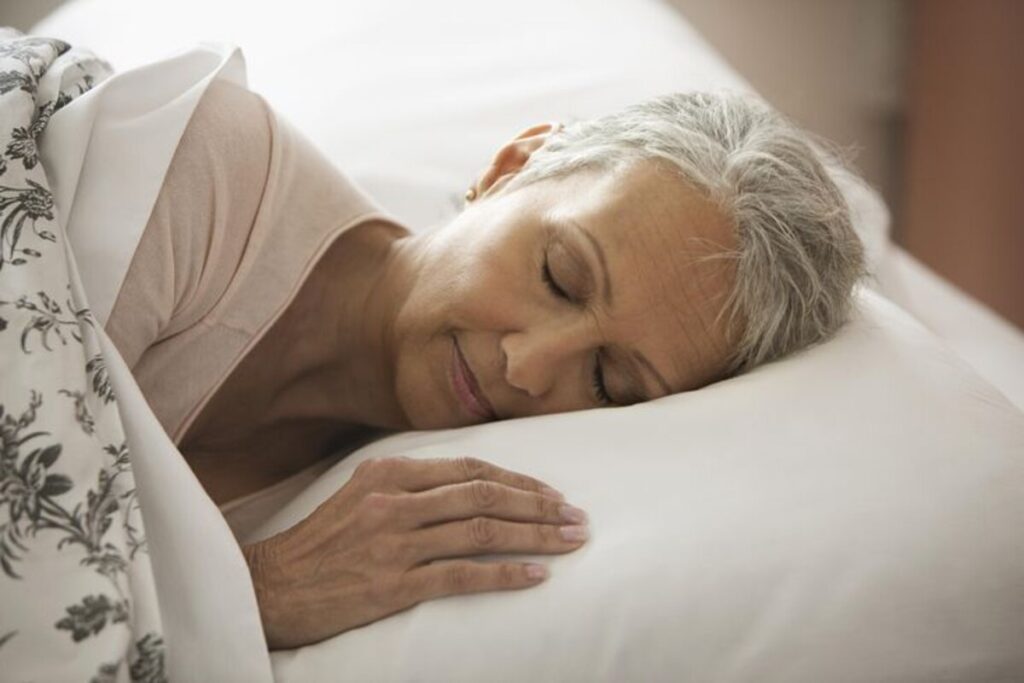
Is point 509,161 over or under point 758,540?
over

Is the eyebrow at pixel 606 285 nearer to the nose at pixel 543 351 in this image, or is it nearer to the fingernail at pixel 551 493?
the nose at pixel 543 351

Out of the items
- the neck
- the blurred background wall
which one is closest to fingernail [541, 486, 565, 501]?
the neck

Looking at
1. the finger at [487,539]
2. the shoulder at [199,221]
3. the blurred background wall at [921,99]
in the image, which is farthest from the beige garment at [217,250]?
the blurred background wall at [921,99]

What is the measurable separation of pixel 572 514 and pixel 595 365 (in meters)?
0.23

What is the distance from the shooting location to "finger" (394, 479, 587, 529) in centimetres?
89

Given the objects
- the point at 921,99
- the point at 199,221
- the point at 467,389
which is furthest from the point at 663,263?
the point at 921,99

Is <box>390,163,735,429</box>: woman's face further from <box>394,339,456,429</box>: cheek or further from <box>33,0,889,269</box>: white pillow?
<box>33,0,889,269</box>: white pillow

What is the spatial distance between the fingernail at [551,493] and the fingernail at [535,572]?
61 millimetres

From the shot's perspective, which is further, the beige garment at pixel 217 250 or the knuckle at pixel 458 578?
the beige garment at pixel 217 250

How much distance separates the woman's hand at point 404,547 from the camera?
0.87 m

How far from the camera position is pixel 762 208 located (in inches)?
43.2

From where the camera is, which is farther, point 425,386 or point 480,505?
point 425,386

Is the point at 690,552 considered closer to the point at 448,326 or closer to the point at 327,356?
the point at 448,326

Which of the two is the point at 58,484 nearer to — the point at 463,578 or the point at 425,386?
the point at 463,578
